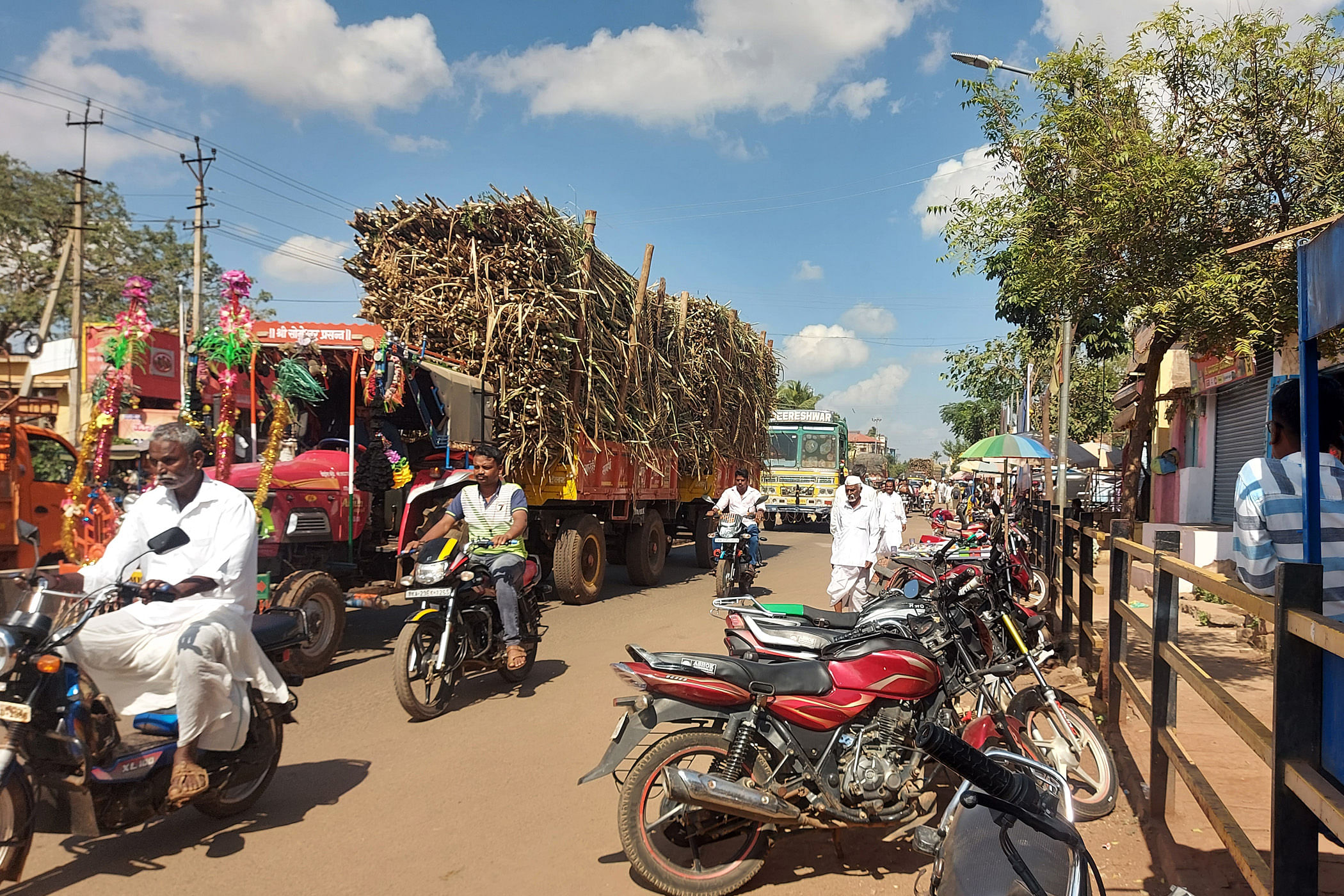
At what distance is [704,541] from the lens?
15.5m

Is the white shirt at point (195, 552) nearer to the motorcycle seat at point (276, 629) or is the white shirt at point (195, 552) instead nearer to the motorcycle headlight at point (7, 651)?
the motorcycle seat at point (276, 629)

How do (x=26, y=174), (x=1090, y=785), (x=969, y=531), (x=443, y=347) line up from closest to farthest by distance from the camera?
(x=1090, y=785) → (x=443, y=347) → (x=969, y=531) → (x=26, y=174)

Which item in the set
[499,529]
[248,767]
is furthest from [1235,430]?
[248,767]

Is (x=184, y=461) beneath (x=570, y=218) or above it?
beneath

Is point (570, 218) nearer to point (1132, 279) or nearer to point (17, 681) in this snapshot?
point (1132, 279)

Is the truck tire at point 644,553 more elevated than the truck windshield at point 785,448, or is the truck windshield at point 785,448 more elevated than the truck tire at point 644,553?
the truck windshield at point 785,448

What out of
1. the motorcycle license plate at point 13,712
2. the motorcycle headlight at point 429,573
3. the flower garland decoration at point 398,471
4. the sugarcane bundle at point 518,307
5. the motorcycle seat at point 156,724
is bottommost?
the motorcycle seat at point 156,724

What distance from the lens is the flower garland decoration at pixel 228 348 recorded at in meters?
6.92

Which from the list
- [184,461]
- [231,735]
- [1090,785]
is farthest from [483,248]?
[1090,785]

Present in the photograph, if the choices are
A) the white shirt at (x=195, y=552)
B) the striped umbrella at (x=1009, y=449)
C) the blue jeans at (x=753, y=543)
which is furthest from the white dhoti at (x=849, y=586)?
the striped umbrella at (x=1009, y=449)

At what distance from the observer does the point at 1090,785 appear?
4301mm

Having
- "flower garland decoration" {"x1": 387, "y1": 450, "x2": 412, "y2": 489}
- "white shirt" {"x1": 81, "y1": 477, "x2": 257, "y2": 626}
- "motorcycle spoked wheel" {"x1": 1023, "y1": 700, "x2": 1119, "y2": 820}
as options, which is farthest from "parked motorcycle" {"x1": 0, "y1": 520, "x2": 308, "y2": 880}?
"flower garland decoration" {"x1": 387, "y1": 450, "x2": 412, "y2": 489}

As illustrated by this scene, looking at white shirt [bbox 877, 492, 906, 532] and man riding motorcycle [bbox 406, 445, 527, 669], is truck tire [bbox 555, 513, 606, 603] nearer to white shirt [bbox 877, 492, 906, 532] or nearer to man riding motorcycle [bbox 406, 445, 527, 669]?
man riding motorcycle [bbox 406, 445, 527, 669]

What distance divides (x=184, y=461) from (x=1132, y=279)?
6246 mm
